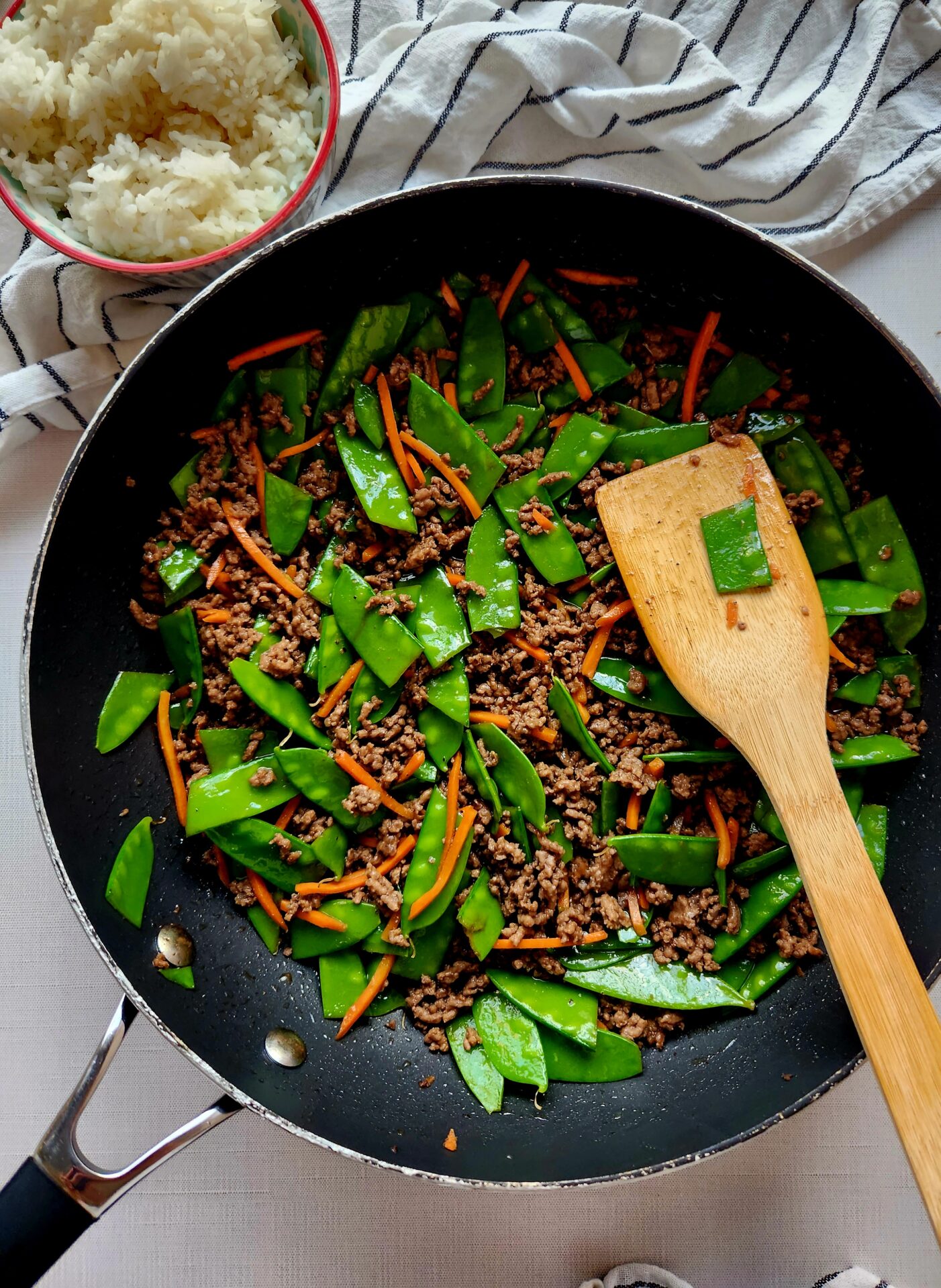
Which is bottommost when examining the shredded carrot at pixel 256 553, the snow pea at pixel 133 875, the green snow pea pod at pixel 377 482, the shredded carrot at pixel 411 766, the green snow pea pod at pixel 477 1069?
Result: the snow pea at pixel 133 875

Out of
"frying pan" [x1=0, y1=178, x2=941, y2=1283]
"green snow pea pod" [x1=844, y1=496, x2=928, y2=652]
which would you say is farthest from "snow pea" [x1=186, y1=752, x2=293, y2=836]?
"green snow pea pod" [x1=844, y1=496, x2=928, y2=652]

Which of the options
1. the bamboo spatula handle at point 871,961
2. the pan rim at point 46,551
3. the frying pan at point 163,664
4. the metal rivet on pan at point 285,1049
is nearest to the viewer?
the bamboo spatula handle at point 871,961

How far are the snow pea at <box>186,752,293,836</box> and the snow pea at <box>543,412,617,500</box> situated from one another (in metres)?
0.87

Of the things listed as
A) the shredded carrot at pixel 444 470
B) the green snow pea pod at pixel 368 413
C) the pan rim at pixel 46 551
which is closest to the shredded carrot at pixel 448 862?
the pan rim at pixel 46 551

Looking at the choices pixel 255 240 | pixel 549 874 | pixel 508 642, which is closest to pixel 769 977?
pixel 549 874

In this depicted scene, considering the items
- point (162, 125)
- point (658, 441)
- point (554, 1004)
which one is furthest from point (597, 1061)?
point (162, 125)

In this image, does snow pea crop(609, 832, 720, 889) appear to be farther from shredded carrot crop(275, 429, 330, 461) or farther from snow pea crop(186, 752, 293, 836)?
shredded carrot crop(275, 429, 330, 461)

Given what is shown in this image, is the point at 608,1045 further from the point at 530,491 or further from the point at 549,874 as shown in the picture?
the point at 530,491

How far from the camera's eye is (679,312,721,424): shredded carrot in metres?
2.27

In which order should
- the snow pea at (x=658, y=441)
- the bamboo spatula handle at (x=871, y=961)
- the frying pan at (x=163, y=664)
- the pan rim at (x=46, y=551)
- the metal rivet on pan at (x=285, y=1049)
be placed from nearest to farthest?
the bamboo spatula handle at (x=871, y=961), the pan rim at (x=46, y=551), the frying pan at (x=163, y=664), the metal rivet on pan at (x=285, y=1049), the snow pea at (x=658, y=441)

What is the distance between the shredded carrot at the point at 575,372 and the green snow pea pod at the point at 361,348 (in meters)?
0.38

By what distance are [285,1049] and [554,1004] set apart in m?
0.63

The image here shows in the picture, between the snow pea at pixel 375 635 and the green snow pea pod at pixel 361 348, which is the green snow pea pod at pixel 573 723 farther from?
the green snow pea pod at pixel 361 348

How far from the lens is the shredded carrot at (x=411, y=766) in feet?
7.02
